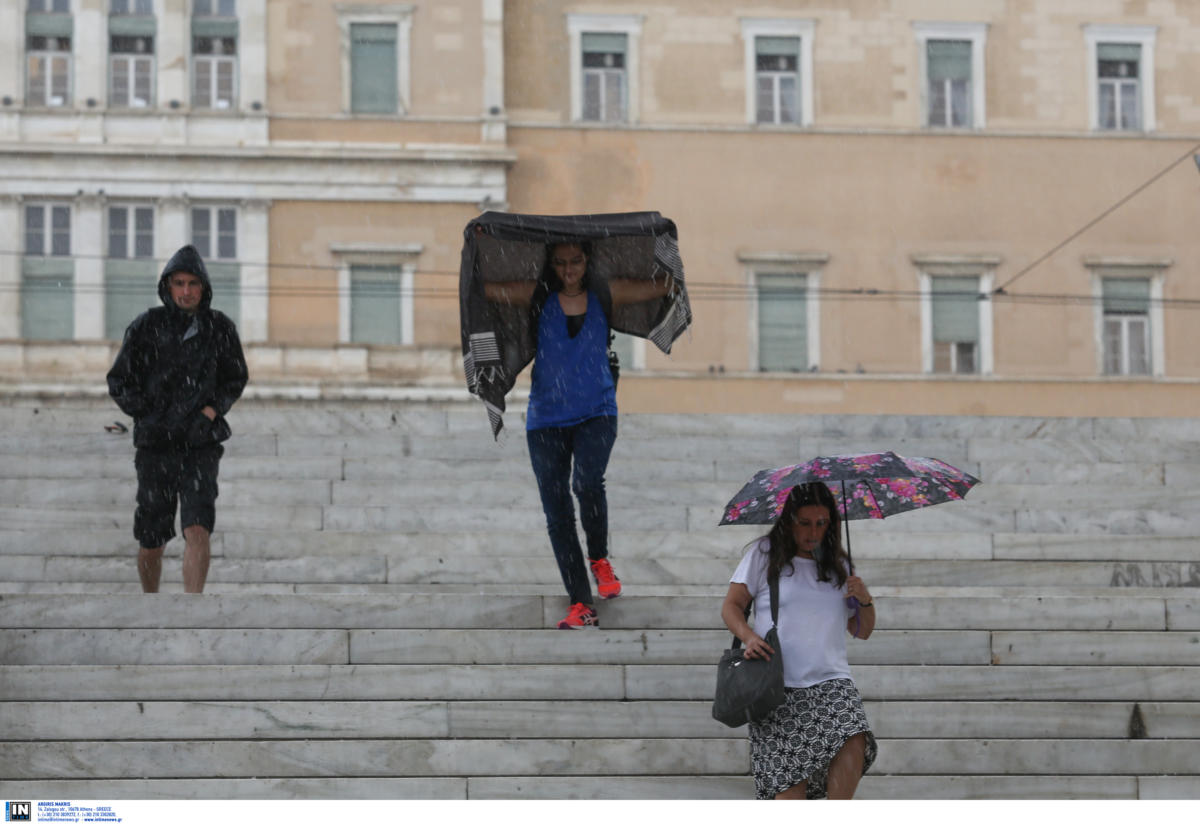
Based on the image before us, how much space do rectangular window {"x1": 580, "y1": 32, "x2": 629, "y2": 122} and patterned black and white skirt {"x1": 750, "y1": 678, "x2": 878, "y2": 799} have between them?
934 inches

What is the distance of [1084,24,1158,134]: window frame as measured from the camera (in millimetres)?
30609

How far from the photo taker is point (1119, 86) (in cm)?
3081

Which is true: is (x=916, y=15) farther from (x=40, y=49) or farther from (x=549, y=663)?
(x=549, y=663)

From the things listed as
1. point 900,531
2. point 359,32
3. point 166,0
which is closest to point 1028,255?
point 359,32

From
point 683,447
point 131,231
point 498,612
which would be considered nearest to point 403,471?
point 683,447

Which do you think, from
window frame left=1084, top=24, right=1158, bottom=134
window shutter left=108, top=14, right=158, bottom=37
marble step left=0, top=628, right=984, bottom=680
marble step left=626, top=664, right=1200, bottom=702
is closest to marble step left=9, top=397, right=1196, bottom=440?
marble step left=0, top=628, right=984, bottom=680

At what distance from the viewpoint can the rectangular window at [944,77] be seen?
99.7 ft

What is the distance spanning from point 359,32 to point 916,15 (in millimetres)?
8319

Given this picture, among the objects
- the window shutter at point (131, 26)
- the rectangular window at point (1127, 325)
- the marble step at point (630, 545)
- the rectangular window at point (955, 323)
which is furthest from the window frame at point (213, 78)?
the marble step at point (630, 545)

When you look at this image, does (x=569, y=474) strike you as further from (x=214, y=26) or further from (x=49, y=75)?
(x=49, y=75)

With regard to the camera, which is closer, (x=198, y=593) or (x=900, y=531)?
(x=198, y=593)

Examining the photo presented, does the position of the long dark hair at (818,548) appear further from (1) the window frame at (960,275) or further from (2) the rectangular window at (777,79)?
(2) the rectangular window at (777,79)

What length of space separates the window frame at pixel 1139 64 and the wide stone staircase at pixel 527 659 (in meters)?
19.3

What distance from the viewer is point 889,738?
819cm
